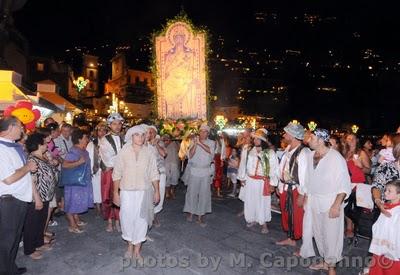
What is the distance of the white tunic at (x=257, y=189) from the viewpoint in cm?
645

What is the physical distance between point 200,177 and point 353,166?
10.4 ft

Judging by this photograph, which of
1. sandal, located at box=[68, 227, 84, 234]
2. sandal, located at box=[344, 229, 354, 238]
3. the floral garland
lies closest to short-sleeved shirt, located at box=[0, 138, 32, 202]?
sandal, located at box=[68, 227, 84, 234]

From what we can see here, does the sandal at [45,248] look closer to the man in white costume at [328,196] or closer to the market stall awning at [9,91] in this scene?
the market stall awning at [9,91]

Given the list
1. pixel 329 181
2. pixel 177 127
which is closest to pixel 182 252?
pixel 329 181

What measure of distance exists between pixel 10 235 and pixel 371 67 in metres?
63.8

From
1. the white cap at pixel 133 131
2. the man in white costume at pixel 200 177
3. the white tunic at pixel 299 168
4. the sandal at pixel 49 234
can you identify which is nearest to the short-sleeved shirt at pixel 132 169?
the white cap at pixel 133 131

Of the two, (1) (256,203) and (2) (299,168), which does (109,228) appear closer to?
(1) (256,203)

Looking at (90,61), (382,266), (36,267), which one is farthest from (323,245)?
(90,61)

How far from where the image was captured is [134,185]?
15.4ft

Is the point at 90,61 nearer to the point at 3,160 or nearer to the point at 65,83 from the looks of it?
the point at 65,83

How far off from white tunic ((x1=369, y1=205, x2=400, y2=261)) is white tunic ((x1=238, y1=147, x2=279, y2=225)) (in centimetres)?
250

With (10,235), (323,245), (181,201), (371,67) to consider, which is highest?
(371,67)

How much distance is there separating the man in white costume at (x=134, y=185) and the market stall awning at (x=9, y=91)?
486 centimetres

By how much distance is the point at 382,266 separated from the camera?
12.8 feet
